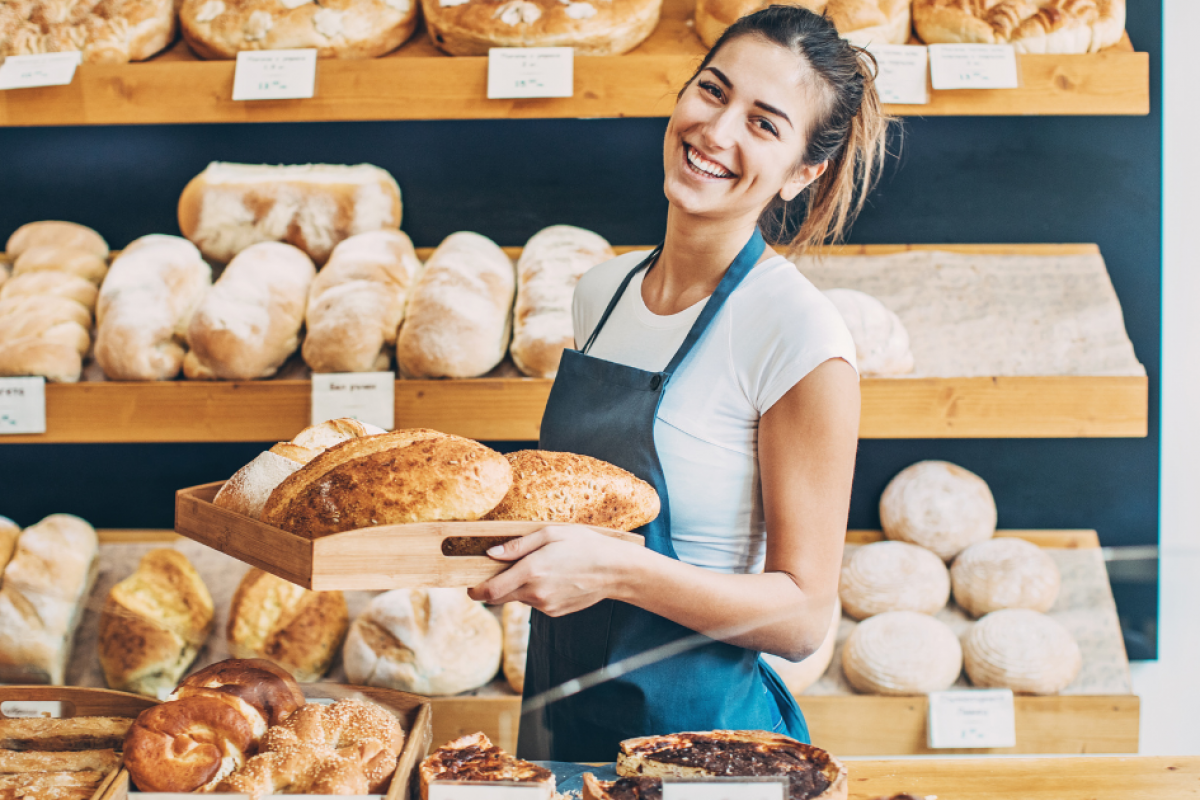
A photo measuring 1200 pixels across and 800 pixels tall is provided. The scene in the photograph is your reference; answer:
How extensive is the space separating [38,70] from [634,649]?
5.39 ft

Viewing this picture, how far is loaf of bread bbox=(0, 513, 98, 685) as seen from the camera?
171 centimetres

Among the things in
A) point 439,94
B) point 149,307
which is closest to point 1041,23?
point 439,94

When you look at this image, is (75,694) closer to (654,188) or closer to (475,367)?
(475,367)

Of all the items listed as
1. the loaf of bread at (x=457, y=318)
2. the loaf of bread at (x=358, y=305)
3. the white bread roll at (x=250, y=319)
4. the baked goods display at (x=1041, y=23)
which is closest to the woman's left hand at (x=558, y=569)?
the loaf of bread at (x=457, y=318)

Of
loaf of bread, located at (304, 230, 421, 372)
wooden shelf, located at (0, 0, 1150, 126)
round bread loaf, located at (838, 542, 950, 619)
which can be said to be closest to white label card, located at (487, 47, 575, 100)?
wooden shelf, located at (0, 0, 1150, 126)

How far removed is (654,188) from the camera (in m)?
2.09

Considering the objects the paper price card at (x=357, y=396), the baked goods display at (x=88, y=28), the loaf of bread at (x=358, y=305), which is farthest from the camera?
the baked goods display at (x=88, y=28)

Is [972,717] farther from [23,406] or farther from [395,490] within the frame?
[23,406]

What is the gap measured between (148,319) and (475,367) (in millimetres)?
654

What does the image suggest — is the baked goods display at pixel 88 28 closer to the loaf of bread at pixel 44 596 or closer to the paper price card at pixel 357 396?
the paper price card at pixel 357 396

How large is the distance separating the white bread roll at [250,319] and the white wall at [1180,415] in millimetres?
1570

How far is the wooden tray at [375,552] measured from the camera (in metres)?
0.72

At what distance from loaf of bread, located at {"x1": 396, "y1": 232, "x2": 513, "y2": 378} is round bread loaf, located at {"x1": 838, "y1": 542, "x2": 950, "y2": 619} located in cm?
89

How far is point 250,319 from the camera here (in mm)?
1718
